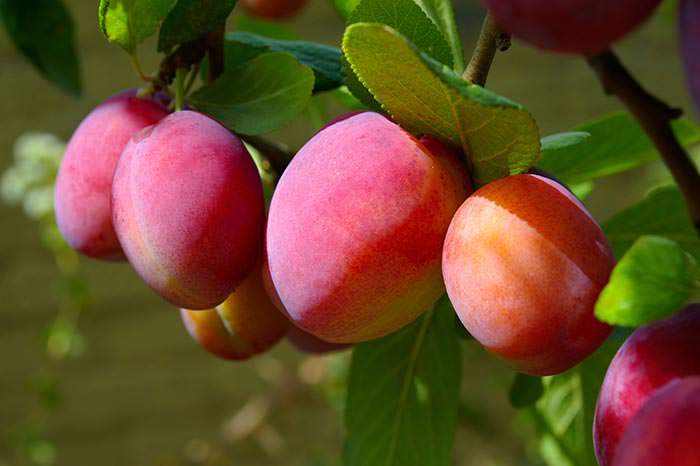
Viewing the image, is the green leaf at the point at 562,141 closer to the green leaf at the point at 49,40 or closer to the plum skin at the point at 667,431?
the plum skin at the point at 667,431

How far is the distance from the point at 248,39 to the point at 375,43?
20 cm

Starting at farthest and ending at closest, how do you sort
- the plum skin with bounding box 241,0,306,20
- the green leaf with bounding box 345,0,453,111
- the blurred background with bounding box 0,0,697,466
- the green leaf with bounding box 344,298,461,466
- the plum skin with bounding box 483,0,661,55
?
the blurred background with bounding box 0,0,697,466 < the plum skin with bounding box 241,0,306,20 < the green leaf with bounding box 344,298,461,466 < the green leaf with bounding box 345,0,453,111 < the plum skin with bounding box 483,0,661,55

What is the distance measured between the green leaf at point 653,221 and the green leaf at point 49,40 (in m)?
0.38

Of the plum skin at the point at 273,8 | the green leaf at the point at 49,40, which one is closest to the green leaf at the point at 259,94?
the green leaf at the point at 49,40

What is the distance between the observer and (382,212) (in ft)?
1.11

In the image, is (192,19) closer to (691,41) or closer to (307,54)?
(307,54)

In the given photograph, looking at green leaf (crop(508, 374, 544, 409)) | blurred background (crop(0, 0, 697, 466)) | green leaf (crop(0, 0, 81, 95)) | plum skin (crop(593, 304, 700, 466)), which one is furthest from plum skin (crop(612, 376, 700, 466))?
blurred background (crop(0, 0, 697, 466))

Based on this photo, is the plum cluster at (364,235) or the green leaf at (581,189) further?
the green leaf at (581,189)

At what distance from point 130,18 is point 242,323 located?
5.8 inches

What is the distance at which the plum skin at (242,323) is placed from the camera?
45cm

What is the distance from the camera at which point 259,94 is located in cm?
43

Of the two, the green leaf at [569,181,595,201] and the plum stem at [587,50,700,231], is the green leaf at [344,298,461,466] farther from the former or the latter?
the plum stem at [587,50,700,231]

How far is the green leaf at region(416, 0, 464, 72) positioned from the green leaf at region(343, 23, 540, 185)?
0.25 feet

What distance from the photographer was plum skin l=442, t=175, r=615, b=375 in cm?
31
